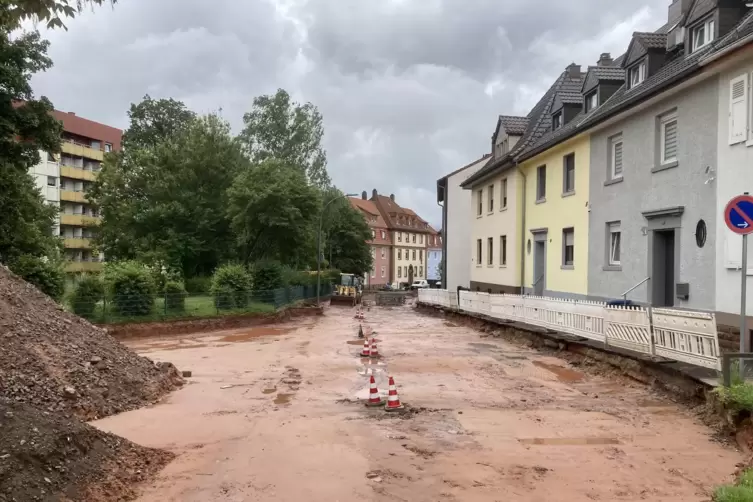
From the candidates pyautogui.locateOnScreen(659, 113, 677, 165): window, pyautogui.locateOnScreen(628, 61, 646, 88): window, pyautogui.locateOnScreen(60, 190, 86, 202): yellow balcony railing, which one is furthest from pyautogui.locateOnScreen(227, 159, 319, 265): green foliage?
pyautogui.locateOnScreen(60, 190, 86, 202): yellow balcony railing

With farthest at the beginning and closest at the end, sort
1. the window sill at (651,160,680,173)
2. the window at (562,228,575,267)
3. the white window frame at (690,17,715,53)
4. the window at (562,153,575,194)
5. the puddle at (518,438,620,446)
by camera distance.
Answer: the window at (562,153,575,194) → the window at (562,228,575,267) → the white window frame at (690,17,715,53) → the window sill at (651,160,680,173) → the puddle at (518,438,620,446)

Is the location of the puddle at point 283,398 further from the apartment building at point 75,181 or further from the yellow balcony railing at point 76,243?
the yellow balcony railing at point 76,243

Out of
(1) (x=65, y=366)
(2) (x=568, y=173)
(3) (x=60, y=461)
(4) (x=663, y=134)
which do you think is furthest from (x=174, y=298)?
(3) (x=60, y=461)

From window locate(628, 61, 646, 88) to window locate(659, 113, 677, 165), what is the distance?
12.4 ft

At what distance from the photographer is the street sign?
8.02 meters

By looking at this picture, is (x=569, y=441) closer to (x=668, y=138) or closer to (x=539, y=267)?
(x=668, y=138)

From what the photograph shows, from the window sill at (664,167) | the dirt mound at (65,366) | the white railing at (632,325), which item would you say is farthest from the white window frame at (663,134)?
the dirt mound at (65,366)

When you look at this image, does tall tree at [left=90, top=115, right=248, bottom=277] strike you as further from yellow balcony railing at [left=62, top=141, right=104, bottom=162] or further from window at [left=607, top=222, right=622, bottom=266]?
yellow balcony railing at [left=62, top=141, right=104, bottom=162]

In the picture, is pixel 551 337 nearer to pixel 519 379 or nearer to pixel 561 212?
pixel 519 379

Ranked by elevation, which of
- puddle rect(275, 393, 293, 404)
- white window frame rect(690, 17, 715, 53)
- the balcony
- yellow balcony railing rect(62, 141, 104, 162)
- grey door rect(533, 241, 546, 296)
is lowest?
puddle rect(275, 393, 293, 404)

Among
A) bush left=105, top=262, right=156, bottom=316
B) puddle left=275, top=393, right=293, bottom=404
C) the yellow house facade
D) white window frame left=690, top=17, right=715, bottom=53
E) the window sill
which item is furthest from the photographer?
bush left=105, top=262, right=156, bottom=316

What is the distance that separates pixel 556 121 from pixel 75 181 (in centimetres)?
6057

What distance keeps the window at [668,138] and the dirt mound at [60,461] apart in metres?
14.3

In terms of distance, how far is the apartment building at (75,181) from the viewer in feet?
215
